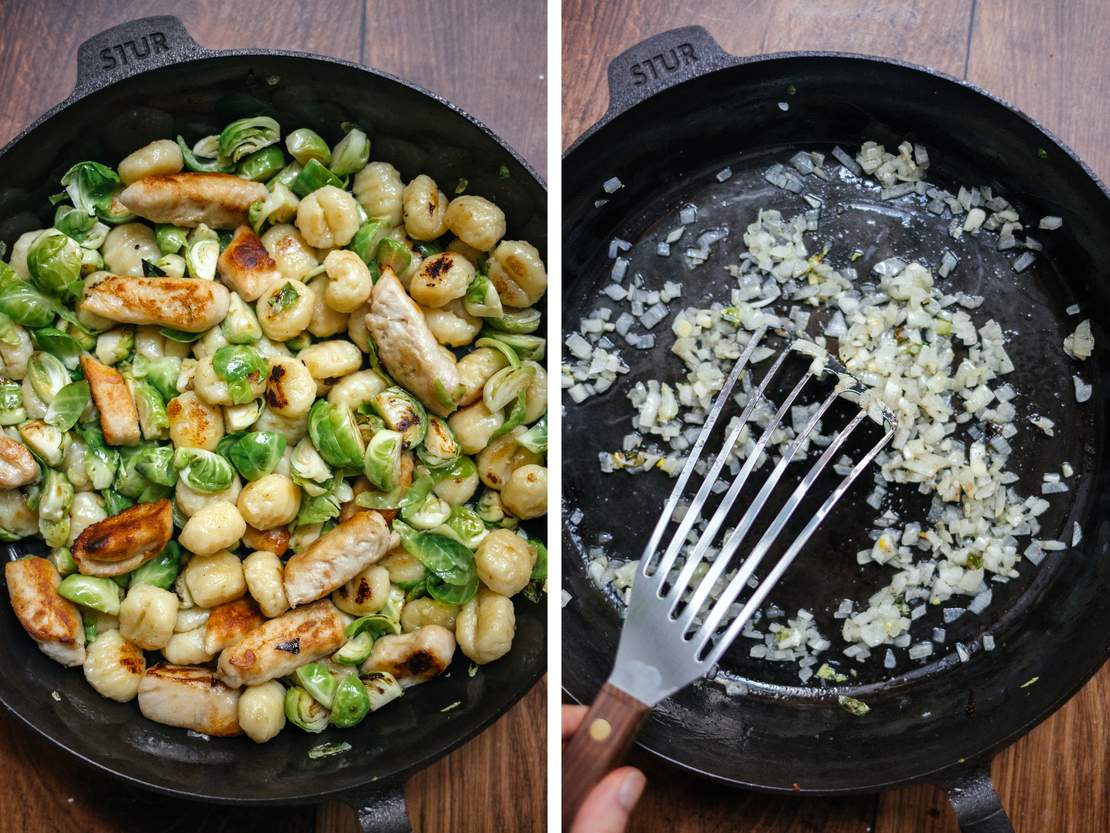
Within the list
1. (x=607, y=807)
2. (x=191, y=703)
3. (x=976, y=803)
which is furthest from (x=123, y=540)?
(x=976, y=803)

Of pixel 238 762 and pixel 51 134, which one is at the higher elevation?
pixel 51 134

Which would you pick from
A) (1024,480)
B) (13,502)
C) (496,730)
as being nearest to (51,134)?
(13,502)

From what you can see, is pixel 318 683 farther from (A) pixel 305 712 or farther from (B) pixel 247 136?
(B) pixel 247 136

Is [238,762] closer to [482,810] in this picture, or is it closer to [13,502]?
[13,502]

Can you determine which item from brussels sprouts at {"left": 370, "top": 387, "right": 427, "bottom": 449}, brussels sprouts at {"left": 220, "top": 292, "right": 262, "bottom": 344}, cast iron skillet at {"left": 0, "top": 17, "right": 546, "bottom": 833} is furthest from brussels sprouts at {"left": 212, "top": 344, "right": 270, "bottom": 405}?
cast iron skillet at {"left": 0, "top": 17, "right": 546, "bottom": 833}

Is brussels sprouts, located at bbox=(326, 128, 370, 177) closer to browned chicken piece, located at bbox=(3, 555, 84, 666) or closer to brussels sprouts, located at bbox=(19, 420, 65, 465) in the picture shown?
brussels sprouts, located at bbox=(19, 420, 65, 465)

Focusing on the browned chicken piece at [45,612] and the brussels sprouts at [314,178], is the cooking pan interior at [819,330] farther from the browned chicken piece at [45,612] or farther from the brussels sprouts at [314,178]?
the browned chicken piece at [45,612]
